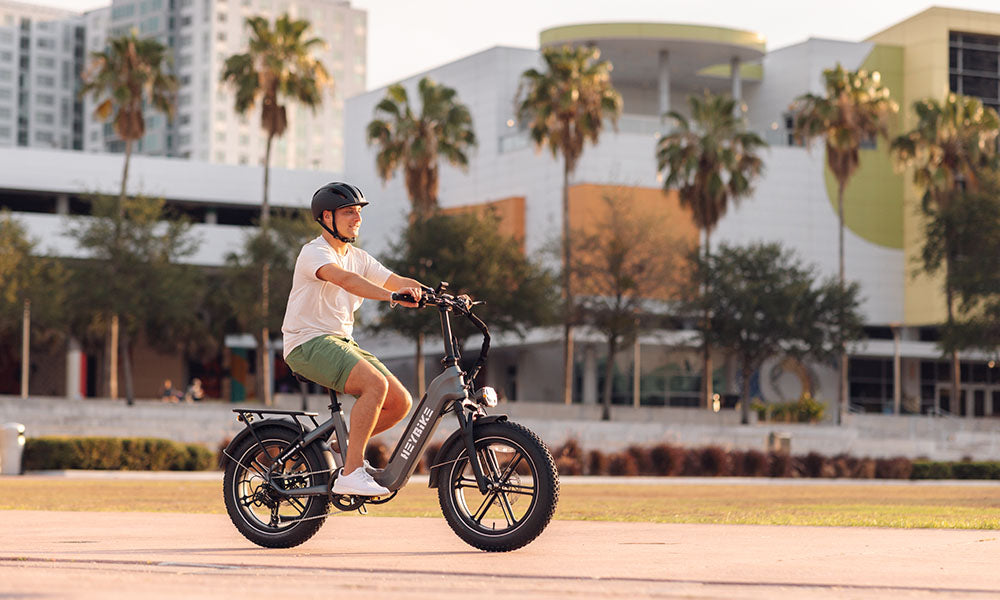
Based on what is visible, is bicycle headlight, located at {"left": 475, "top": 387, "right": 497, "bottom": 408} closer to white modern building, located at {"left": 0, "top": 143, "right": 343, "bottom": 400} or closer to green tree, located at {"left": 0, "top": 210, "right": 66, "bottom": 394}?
green tree, located at {"left": 0, "top": 210, "right": 66, "bottom": 394}

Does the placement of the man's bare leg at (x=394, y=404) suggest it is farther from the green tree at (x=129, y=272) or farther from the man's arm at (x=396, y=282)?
the green tree at (x=129, y=272)

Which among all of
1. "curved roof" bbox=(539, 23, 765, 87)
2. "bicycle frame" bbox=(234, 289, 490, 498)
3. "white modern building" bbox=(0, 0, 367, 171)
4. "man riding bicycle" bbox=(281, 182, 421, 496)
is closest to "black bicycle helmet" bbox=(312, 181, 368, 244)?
"man riding bicycle" bbox=(281, 182, 421, 496)

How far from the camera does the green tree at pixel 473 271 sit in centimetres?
5100

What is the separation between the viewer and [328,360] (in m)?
7.51

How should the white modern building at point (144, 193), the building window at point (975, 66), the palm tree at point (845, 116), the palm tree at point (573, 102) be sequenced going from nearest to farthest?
the palm tree at point (573, 102), the palm tree at point (845, 116), the white modern building at point (144, 193), the building window at point (975, 66)

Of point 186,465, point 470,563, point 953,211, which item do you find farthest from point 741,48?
point 470,563

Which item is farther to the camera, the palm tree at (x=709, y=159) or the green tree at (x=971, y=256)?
the green tree at (x=971, y=256)

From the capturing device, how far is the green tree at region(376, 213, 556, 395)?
51.0m

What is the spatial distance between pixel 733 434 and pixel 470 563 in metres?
42.7

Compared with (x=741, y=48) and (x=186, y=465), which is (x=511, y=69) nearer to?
(x=741, y=48)

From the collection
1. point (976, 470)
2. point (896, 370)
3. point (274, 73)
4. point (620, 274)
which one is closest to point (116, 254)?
point (274, 73)

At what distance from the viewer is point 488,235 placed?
52312 mm

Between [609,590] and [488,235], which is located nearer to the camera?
[609,590]

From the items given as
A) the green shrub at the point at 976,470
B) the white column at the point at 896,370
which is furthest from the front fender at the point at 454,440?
the white column at the point at 896,370
